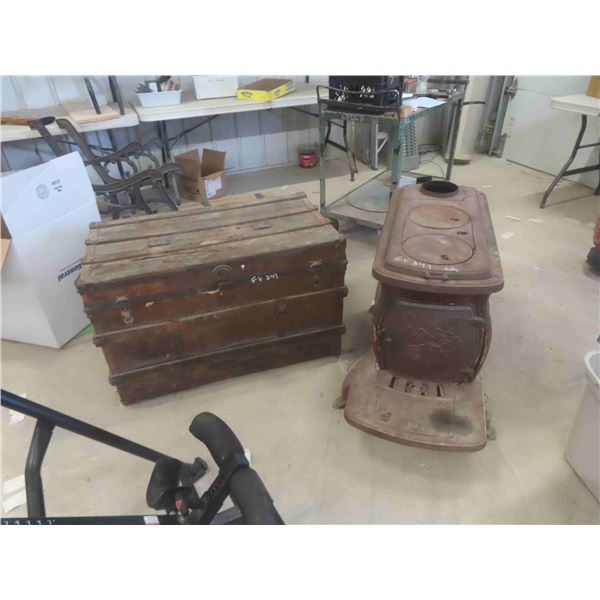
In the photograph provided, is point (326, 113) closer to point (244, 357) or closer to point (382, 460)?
point (244, 357)

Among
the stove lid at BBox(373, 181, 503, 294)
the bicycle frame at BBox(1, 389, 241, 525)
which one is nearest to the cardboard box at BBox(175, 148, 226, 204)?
the stove lid at BBox(373, 181, 503, 294)

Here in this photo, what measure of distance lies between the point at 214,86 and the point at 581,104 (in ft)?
8.59

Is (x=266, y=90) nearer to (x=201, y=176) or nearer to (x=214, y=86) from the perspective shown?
(x=214, y=86)

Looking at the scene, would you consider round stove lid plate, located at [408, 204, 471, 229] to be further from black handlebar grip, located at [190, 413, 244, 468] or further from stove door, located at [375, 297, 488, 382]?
black handlebar grip, located at [190, 413, 244, 468]

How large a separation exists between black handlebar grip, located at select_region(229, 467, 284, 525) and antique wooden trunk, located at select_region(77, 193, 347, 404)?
3.03 feet

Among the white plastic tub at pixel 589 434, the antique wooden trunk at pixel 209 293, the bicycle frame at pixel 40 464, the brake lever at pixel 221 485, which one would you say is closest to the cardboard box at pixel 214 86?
the antique wooden trunk at pixel 209 293

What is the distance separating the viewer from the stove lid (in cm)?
131

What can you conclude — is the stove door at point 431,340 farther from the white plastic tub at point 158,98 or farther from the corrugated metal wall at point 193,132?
the corrugated metal wall at point 193,132

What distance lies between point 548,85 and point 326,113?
240 centimetres

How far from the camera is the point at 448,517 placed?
1.35m

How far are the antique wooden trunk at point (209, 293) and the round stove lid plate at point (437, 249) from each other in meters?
0.32

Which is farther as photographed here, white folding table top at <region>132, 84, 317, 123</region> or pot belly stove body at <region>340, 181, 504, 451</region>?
white folding table top at <region>132, 84, 317, 123</region>

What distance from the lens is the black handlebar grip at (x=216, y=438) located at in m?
0.86

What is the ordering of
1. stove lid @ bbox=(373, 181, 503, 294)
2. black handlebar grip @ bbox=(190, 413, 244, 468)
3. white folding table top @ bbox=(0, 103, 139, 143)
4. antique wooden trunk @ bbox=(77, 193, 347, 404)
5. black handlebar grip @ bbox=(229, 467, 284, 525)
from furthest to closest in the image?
white folding table top @ bbox=(0, 103, 139, 143) → antique wooden trunk @ bbox=(77, 193, 347, 404) → stove lid @ bbox=(373, 181, 503, 294) → black handlebar grip @ bbox=(190, 413, 244, 468) → black handlebar grip @ bbox=(229, 467, 284, 525)
